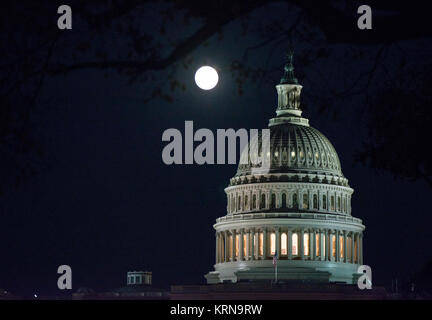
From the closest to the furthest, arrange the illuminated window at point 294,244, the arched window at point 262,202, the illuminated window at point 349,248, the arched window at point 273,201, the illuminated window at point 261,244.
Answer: the illuminated window at point 261,244 < the illuminated window at point 294,244 < the illuminated window at point 349,248 < the arched window at point 273,201 < the arched window at point 262,202

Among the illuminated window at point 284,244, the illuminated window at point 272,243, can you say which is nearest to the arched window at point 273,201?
the illuminated window at point 272,243

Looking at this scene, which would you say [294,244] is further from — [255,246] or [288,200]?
[288,200]

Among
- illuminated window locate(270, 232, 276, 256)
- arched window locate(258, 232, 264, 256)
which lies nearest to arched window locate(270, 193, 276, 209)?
illuminated window locate(270, 232, 276, 256)

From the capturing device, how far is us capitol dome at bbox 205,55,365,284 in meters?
172

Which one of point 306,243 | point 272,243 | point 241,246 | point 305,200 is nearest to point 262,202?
point 305,200

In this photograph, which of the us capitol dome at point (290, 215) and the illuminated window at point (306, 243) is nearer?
the us capitol dome at point (290, 215)

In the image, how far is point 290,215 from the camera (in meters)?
172

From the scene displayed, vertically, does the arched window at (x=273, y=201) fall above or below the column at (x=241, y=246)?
above

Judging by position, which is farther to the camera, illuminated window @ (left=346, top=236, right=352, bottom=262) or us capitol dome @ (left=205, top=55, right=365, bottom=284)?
illuminated window @ (left=346, top=236, right=352, bottom=262)

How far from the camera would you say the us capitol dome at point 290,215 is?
172 m

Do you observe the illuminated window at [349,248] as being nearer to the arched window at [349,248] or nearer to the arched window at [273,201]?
the arched window at [349,248]

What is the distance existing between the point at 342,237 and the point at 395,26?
15902cm

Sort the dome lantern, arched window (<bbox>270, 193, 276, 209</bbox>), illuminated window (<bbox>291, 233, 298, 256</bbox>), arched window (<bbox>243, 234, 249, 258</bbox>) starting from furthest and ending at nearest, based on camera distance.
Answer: the dome lantern
arched window (<bbox>270, 193, 276, 209</bbox>)
arched window (<bbox>243, 234, 249, 258</bbox>)
illuminated window (<bbox>291, 233, 298, 256</bbox>)

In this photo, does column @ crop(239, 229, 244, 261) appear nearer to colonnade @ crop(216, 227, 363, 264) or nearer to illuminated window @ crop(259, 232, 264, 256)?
colonnade @ crop(216, 227, 363, 264)
